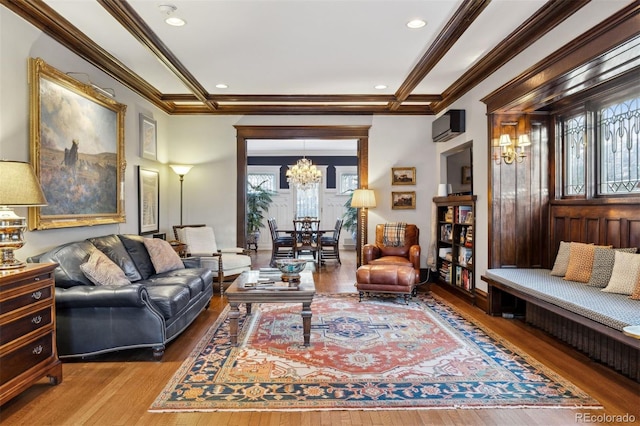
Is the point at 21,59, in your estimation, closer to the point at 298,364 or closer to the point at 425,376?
the point at 298,364

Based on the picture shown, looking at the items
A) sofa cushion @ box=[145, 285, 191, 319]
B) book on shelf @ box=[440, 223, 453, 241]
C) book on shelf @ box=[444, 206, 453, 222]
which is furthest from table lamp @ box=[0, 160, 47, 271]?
book on shelf @ box=[440, 223, 453, 241]

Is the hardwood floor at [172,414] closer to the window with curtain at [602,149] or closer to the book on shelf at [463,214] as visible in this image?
the window with curtain at [602,149]

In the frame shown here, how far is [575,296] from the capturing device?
134 inches

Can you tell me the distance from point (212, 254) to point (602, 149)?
190 inches

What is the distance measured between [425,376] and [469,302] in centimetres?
258

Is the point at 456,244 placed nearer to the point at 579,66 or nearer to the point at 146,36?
the point at 579,66

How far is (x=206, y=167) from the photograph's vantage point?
6977 millimetres

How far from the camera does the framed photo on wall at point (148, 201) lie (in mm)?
5703

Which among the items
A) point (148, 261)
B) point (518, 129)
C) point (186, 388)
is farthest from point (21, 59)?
point (518, 129)

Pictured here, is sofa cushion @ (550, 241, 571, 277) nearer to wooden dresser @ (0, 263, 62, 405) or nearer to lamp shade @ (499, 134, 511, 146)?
lamp shade @ (499, 134, 511, 146)

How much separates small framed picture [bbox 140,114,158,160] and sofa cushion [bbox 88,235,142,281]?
1787mm

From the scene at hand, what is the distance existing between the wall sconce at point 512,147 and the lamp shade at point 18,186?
14.5 ft

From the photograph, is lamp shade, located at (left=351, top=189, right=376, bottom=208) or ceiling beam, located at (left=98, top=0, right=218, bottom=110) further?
lamp shade, located at (left=351, top=189, right=376, bottom=208)

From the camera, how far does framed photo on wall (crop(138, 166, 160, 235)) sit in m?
5.70
